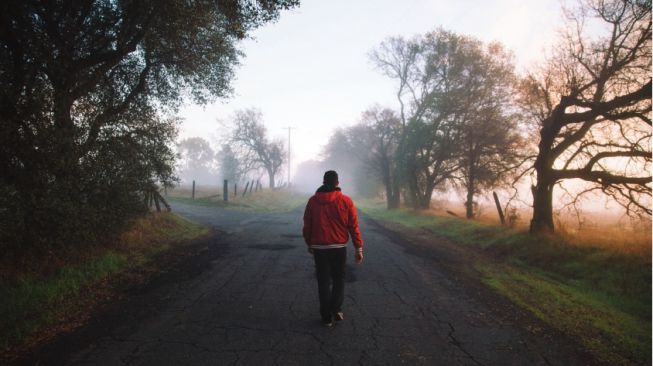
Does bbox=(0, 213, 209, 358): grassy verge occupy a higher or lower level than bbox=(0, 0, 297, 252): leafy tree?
lower

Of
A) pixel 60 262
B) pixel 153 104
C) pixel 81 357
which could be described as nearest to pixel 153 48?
pixel 153 104

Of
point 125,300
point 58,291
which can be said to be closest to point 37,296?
point 58,291

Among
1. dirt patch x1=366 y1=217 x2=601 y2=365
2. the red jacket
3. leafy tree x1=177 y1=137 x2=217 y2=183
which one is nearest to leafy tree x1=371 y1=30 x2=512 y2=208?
dirt patch x1=366 y1=217 x2=601 y2=365

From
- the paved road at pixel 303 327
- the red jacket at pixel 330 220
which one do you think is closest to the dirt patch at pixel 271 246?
the paved road at pixel 303 327

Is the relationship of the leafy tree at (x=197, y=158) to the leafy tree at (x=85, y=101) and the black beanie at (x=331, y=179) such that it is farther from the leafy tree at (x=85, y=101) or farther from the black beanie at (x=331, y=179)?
the black beanie at (x=331, y=179)

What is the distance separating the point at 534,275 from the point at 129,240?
36.5ft

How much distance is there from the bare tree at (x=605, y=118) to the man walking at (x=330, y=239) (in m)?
10.6

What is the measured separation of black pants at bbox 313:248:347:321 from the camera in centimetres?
551

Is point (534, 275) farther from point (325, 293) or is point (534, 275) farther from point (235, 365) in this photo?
→ point (235, 365)

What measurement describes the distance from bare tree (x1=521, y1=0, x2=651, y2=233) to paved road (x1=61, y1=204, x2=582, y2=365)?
790cm

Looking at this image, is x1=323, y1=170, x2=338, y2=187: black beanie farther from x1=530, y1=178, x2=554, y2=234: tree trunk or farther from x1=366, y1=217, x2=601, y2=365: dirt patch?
x1=530, y1=178, x2=554, y2=234: tree trunk

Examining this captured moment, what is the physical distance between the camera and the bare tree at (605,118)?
1170cm

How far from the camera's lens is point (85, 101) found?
31.7ft

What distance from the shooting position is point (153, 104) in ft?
39.7
